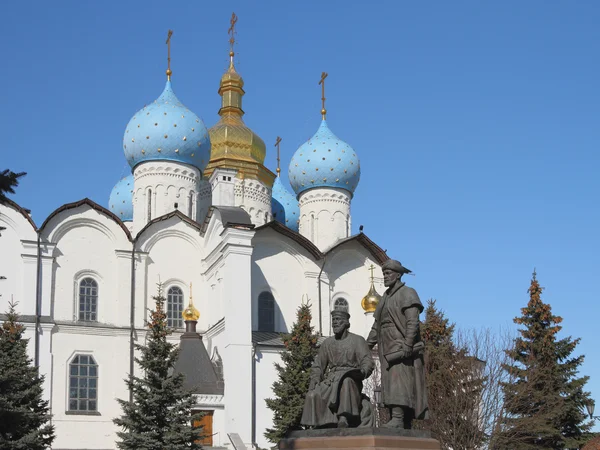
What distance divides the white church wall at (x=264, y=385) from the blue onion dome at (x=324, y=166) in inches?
369

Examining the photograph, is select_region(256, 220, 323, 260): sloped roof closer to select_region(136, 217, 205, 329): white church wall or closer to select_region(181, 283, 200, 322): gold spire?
select_region(136, 217, 205, 329): white church wall

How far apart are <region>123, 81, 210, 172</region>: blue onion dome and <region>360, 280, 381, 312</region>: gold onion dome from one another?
8.09 meters

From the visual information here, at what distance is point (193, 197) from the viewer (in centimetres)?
3431

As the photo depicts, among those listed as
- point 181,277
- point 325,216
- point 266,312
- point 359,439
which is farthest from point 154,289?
point 359,439

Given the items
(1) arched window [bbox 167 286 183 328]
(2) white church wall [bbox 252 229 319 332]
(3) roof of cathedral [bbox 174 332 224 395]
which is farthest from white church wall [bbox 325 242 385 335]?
(3) roof of cathedral [bbox 174 332 224 395]

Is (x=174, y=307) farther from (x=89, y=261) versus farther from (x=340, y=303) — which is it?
(x=340, y=303)

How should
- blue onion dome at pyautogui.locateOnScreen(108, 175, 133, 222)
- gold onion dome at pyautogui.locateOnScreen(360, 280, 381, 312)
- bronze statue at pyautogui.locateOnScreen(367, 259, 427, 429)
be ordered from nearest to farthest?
1. bronze statue at pyautogui.locateOnScreen(367, 259, 427, 429)
2. gold onion dome at pyautogui.locateOnScreen(360, 280, 381, 312)
3. blue onion dome at pyautogui.locateOnScreen(108, 175, 133, 222)

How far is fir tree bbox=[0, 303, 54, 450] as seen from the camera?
19578 millimetres

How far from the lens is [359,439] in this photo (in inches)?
368

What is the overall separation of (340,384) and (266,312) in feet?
71.6

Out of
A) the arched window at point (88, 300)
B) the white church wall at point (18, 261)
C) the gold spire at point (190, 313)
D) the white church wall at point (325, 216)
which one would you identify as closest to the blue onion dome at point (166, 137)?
the white church wall at point (325, 216)

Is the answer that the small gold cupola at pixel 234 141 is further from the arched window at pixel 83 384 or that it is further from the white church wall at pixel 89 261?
the arched window at pixel 83 384

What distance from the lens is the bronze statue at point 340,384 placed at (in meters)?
9.91

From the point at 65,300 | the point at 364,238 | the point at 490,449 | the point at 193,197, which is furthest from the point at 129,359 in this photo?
the point at 490,449
